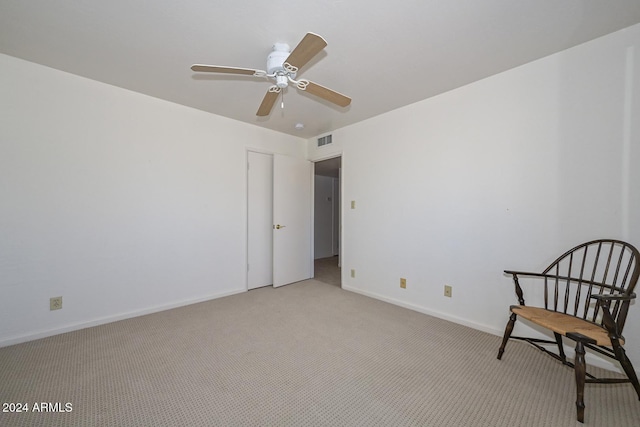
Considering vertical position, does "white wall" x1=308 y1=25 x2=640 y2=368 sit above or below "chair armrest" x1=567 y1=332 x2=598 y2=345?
above

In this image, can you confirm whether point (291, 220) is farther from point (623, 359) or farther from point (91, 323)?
point (623, 359)

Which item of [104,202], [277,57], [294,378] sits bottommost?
[294,378]

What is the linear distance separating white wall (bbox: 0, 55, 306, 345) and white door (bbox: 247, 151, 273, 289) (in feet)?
0.84

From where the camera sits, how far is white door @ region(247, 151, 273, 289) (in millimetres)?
3746

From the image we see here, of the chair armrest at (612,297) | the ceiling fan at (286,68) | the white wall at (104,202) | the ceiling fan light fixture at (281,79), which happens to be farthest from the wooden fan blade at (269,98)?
A: the chair armrest at (612,297)

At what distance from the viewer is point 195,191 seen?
3.18m

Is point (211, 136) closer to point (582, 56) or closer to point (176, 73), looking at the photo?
point (176, 73)

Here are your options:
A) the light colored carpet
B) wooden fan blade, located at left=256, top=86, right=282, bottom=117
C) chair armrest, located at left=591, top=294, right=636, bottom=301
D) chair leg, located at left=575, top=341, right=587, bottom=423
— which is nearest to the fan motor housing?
wooden fan blade, located at left=256, top=86, right=282, bottom=117

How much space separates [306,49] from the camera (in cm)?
145

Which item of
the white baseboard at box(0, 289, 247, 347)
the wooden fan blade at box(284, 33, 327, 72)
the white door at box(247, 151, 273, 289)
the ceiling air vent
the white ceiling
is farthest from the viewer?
the ceiling air vent

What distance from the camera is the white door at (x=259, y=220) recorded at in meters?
3.75

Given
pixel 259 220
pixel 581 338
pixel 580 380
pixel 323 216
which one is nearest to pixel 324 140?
pixel 259 220

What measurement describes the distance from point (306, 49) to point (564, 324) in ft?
7.56

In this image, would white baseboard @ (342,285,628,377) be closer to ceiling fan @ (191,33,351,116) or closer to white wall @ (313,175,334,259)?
ceiling fan @ (191,33,351,116)
